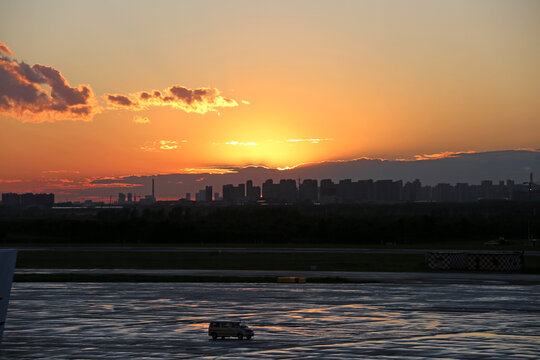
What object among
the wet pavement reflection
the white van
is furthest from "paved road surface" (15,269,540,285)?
the white van

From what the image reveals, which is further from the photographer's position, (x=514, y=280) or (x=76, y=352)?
(x=514, y=280)

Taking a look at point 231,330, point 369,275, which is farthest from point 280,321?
point 369,275

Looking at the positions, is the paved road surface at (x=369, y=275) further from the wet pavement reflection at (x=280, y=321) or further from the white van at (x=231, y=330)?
the white van at (x=231, y=330)

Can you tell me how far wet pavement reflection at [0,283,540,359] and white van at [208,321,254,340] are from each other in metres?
0.45

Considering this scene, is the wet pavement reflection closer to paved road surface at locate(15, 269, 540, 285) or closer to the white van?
the white van

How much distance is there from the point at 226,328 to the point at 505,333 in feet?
51.0

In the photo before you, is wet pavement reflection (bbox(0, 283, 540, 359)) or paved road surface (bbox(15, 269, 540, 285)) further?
paved road surface (bbox(15, 269, 540, 285))

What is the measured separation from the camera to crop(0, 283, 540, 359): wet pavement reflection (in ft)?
113

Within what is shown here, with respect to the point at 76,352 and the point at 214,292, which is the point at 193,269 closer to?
the point at 214,292

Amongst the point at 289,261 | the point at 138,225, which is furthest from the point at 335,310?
the point at 138,225

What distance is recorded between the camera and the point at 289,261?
329ft

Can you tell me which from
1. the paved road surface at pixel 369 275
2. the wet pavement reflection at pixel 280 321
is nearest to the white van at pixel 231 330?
the wet pavement reflection at pixel 280 321

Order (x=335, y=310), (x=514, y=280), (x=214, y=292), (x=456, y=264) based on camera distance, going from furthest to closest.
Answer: (x=456, y=264)
(x=514, y=280)
(x=214, y=292)
(x=335, y=310)

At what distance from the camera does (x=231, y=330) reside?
3778cm
